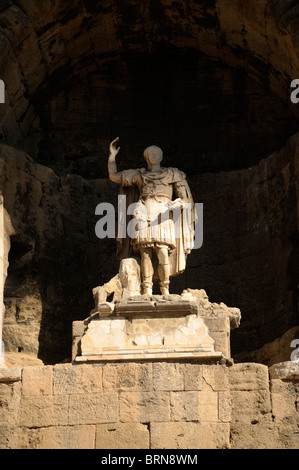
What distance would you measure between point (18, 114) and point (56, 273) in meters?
2.25

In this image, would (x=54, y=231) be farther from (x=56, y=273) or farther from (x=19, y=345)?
(x=19, y=345)

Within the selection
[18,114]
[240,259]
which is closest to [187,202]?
[240,259]

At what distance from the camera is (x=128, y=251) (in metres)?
14.3

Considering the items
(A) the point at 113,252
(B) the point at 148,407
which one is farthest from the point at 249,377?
(A) the point at 113,252

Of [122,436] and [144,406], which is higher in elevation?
[144,406]

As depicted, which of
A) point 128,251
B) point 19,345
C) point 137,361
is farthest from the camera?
point 19,345

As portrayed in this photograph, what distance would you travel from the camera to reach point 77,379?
12727mm

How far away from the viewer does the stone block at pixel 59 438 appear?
12.4 m

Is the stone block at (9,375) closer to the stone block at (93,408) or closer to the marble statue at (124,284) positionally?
the stone block at (93,408)

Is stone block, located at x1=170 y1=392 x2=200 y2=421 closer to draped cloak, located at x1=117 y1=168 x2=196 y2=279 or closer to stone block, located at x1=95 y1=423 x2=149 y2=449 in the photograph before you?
stone block, located at x1=95 y1=423 x2=149 y2=449

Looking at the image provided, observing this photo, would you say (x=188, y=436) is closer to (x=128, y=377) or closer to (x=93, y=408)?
(x=128, y=377)

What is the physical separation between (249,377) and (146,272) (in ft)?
6.37

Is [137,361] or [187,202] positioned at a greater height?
[187,202]

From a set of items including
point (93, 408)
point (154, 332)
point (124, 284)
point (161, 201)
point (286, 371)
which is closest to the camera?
point (93, 408)
